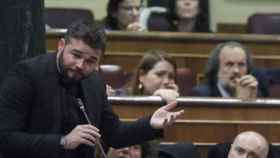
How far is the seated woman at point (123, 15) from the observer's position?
569 cm

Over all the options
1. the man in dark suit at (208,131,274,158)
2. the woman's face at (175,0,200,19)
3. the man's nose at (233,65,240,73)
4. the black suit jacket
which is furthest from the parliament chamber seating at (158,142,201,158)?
the woman's face at (175,0,200,19)

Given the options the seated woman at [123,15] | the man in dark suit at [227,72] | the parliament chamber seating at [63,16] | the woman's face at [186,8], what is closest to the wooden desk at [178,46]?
the seated woman at [123,15]

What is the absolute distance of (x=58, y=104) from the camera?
271 cm

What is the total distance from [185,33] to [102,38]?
311 cm

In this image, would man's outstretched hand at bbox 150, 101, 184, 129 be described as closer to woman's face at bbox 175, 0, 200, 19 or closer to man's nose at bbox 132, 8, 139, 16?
man's nose at bbox 132, 8, 139, 16

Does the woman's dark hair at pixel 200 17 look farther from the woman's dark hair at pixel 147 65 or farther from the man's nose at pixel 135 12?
the woman's dark hair at pixel 147 65

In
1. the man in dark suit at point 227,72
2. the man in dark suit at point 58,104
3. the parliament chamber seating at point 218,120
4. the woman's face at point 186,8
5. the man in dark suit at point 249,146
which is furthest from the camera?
the woman's face at point 186,8

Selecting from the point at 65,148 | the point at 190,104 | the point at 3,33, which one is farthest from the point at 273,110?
the point at 3,33

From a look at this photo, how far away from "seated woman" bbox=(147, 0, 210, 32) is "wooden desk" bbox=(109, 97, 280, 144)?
174 cm

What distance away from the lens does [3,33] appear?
238 cm

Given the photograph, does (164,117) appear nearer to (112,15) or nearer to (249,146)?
(249,146)

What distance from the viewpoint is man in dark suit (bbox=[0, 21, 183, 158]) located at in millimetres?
2600

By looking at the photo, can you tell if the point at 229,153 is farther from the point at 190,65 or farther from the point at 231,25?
the point at 231,25

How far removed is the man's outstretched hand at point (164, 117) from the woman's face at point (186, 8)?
125 inches
